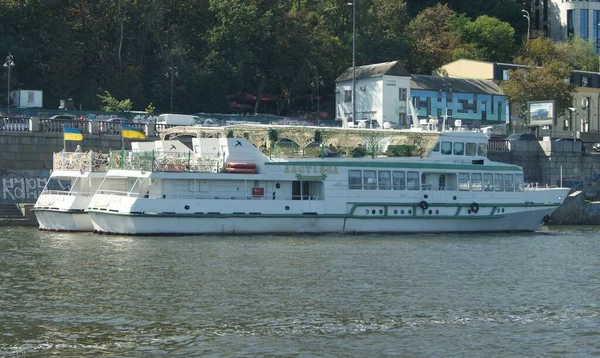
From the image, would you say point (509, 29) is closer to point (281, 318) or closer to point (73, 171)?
point (73, 171)

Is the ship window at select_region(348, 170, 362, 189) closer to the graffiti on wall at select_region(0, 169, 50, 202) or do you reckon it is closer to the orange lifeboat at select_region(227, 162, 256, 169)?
the orange lifeboat at select_region(227, 162, 256, 169)

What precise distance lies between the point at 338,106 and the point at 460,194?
36.1 meters

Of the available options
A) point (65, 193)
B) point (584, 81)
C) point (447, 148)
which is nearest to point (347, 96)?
point (584, 81)

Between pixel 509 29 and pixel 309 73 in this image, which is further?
pixel 509 29

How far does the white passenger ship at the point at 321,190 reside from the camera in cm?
4925

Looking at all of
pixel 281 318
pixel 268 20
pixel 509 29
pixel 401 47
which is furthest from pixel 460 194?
pixel 509 29

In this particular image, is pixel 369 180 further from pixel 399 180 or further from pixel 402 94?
pixel 402 94

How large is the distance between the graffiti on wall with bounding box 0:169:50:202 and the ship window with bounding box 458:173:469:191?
74.0ft

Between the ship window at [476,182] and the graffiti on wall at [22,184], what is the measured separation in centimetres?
2319

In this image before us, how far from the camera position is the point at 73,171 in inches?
2045

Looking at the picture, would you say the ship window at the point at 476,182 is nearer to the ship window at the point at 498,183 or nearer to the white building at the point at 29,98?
the ship window at the point at 498,183

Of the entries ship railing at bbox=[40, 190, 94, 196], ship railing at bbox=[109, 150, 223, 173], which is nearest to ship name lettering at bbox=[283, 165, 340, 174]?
ship railing at bbox=[109, 150, 223, 173]

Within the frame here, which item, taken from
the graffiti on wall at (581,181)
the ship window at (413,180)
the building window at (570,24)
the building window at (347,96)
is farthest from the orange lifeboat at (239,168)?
the building window at (570,24)

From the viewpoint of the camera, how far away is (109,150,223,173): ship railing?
1950 inches
